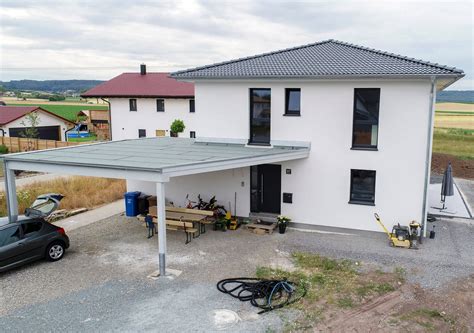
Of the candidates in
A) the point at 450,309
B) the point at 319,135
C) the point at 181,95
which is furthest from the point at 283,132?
the point at 181,95

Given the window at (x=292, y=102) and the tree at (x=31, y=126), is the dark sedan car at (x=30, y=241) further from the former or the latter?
the tree at (x=31, y=126)

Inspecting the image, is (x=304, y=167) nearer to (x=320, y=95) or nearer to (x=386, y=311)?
(x=320, y=95)

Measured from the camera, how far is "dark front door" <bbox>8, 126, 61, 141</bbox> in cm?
4116

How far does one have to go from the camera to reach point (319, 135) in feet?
47.9

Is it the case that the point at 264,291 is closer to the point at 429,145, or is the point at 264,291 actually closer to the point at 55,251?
the point at 55,251

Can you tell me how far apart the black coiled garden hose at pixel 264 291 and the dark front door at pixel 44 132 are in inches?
1487

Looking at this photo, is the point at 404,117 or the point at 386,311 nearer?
the point at 386,311

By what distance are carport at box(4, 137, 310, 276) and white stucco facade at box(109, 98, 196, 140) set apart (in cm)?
1852

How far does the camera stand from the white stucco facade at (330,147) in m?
13.6

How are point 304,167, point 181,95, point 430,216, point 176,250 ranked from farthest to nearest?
point 181,95 → point 430,216 → point 304,167 → point 176,250

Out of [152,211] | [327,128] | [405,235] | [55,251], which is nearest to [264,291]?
[405,235]

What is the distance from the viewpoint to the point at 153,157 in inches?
493

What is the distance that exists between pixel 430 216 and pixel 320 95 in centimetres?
690

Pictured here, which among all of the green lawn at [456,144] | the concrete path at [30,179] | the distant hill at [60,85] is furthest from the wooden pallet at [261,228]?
the distant hill at [60,85]
